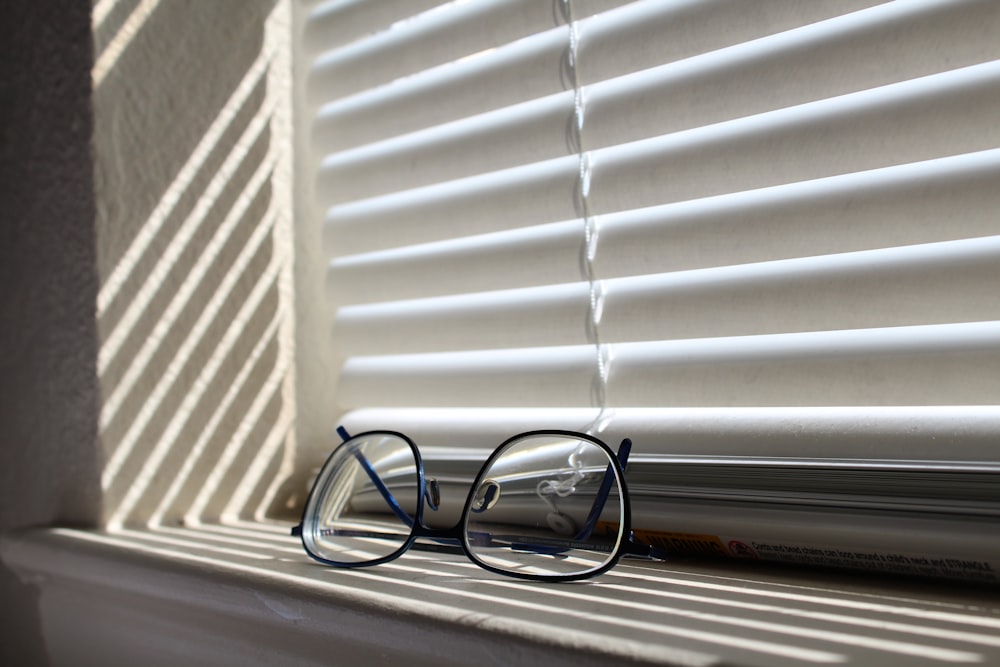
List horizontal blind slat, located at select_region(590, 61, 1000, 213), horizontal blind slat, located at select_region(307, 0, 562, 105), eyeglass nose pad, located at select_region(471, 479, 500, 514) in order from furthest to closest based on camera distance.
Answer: horizontal blind slat, located at select_region(307, 0, 562, 105)
eyeglass nose pad, located at select_region(471, 479, 500, 514)
horizontal blind slat, located at select_region(590, 61, 1000, 213)

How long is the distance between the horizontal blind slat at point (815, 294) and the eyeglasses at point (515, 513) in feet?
0.39

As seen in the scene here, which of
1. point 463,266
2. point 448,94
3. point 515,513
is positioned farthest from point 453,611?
point 448,94

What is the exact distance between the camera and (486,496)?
68 cm

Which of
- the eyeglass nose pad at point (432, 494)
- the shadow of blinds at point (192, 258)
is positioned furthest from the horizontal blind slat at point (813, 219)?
the shadow of blinds at point (192, 258)

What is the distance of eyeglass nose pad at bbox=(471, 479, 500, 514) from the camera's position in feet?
2.20

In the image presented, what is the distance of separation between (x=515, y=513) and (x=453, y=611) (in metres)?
0.15

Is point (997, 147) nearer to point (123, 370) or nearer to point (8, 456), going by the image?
point (123, 370)

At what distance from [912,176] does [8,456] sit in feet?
3.07

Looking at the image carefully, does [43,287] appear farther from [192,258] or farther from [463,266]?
[463,266]

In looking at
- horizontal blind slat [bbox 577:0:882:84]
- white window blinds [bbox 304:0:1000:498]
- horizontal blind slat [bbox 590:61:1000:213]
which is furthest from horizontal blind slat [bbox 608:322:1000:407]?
horizontal blind slat [bbox 577:0:882:84]

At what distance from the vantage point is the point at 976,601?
1.70ft

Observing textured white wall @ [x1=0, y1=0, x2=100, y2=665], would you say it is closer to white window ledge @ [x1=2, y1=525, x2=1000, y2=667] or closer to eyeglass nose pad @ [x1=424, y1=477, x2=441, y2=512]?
white window ledge @ [x1=2, y1=525, x2=1000, y2=667]

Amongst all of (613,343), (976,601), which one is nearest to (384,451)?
(613,343)

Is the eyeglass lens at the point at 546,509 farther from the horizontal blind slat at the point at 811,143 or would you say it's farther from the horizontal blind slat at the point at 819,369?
the horizontal blind slat at the point at 811,143
